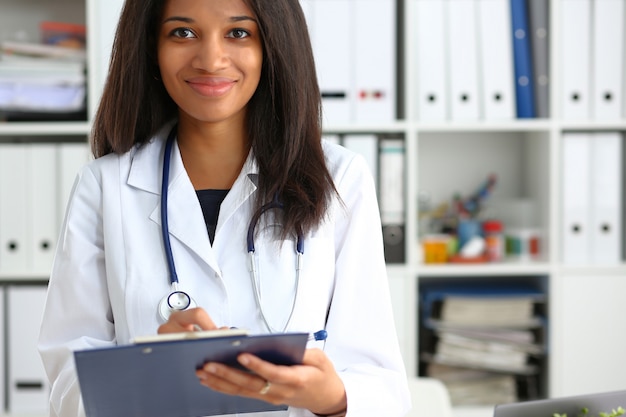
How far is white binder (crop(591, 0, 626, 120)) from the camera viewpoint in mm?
2645

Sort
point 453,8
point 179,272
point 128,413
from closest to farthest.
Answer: point 128,413
point 179,272
point 453,8

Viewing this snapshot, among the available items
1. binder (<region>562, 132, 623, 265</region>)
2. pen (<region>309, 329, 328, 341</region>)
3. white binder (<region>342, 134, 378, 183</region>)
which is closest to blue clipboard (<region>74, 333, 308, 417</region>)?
pen (<region>309, 329, 328, 341</region>)

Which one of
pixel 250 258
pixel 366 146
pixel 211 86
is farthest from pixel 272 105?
pixel 366 146

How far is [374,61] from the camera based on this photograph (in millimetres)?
2643

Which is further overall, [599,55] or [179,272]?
[599,55]

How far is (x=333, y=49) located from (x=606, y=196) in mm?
962

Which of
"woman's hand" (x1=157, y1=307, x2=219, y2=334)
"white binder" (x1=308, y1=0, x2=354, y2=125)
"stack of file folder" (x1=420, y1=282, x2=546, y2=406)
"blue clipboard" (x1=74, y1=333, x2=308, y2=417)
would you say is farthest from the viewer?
"stack of file folder" (x1=420, y1=282, x2=546, y2=406)

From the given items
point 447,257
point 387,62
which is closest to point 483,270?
point 447,257

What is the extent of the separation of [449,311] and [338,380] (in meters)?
1.64

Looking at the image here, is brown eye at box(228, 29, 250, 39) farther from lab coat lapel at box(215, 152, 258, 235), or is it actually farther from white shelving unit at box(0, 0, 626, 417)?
white shelving unit at box(0, 0, 626, 417)

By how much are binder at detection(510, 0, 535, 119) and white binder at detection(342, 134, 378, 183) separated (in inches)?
19.0

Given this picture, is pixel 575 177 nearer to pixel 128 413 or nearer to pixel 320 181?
pixel 320 181

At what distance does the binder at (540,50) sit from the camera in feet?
8.76

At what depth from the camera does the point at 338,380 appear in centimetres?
115
